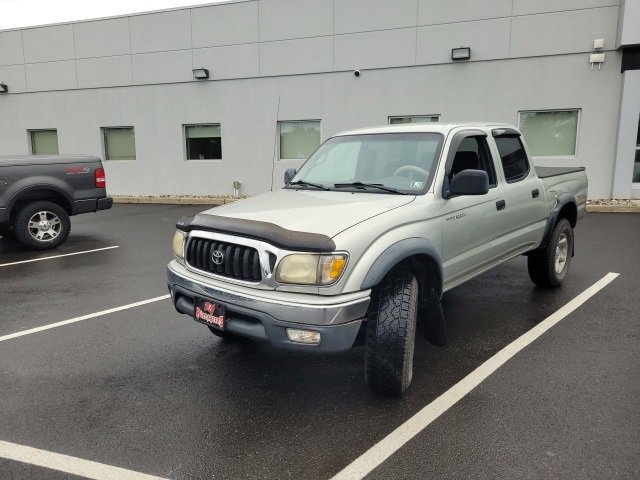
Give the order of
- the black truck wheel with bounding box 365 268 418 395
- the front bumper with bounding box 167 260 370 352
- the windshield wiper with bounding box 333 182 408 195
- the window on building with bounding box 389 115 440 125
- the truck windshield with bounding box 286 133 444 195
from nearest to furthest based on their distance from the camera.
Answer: the front bumper with bounding box 167 260 370 352 < the black truck wheel with bounding box 365 268 418 395 < the windshield wiper with bounding box 333 182 408 195 < the truck windshield with bounding box 286 133 444 195 < the window on building with bounding box 389 115 440 125

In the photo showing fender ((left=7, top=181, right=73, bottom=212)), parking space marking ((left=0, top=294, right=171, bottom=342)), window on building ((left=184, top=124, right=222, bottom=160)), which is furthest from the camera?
window on building ((left=184, top=124, right=222, bottom=160))

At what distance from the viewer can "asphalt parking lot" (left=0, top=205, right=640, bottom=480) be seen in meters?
2.72

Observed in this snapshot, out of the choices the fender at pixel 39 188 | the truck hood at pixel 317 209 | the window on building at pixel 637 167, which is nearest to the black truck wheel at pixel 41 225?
the fender at pixel 39 188

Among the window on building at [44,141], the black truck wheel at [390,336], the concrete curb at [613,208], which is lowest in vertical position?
the concrete curb at [613,208]

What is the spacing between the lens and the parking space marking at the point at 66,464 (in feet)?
8.59

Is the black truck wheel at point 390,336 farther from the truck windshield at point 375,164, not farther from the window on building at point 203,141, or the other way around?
the window on building at point 203,141

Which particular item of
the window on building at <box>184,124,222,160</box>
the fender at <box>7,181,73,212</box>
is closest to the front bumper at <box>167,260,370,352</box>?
the fender at <box>7,181,73,212</box>

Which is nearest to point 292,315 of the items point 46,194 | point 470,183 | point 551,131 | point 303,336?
point 303,336

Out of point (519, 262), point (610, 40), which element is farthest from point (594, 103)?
point (519, 262)

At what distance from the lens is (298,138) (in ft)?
49.3

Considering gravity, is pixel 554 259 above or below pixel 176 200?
above

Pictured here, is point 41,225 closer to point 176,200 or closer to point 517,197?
point 176,200

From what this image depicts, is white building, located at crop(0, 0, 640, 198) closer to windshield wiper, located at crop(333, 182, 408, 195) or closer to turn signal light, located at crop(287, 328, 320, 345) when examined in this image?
windshield wiper, located at crop(333, 182, 408, 195)

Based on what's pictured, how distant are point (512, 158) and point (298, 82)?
34.4 ft
